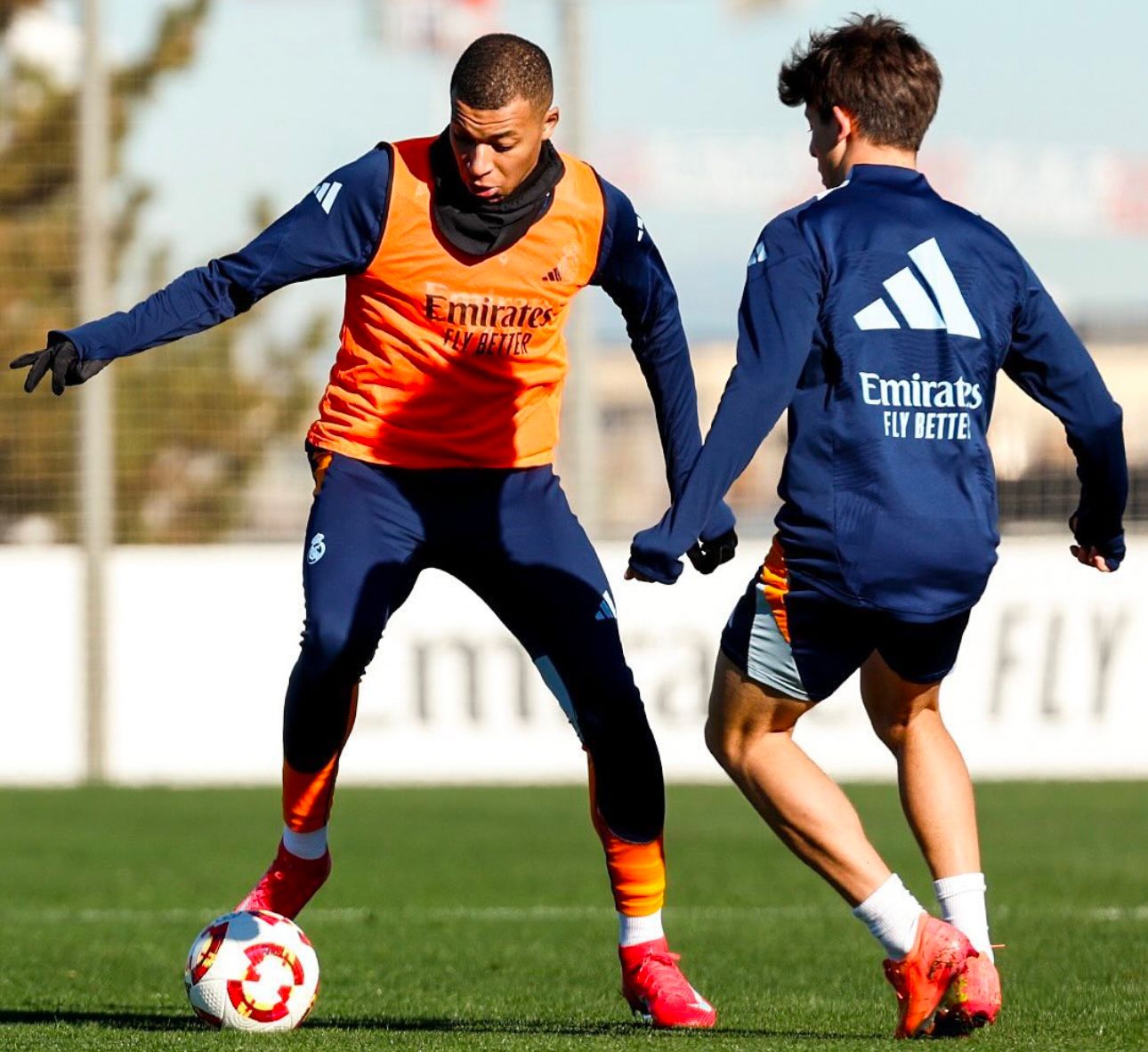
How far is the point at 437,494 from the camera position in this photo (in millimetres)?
5820

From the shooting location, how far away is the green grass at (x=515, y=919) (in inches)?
214

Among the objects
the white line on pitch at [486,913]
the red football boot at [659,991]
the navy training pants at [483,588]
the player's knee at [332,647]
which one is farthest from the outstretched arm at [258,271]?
the white line on pitch at [486,913]

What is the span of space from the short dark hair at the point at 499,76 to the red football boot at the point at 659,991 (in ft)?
6.74

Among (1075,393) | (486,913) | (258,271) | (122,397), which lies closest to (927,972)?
(1075,393)

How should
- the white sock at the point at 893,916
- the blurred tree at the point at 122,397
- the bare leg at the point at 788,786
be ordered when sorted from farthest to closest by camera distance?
the blurred tree at the point at 122,397, the bare leg at the point at 788,786, the white sock at the point at 893,916

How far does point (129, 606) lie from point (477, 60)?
944 centimetres

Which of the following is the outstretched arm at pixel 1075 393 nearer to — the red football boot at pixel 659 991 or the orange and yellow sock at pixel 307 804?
the red football boot at pixel 659 991

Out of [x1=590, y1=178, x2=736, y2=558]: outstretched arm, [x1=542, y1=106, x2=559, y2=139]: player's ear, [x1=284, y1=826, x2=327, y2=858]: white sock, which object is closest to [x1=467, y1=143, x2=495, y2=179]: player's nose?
[x1=542, y1=106, x2=559, y2=139]: player's ear

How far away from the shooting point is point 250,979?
5.42m

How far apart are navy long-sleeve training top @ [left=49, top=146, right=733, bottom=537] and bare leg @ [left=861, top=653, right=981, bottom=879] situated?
560 millimetres

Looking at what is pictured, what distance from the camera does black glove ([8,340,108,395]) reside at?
17.2 ft

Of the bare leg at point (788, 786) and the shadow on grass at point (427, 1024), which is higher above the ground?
the bare leg at point (788, 786)

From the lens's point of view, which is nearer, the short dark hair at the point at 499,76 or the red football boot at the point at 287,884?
the short dark hair at the point at 499,76

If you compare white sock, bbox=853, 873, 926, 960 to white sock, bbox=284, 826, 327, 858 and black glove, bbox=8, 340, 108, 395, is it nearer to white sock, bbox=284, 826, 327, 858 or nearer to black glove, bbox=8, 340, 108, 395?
white sock, bbox=284, 826, 327, 858
